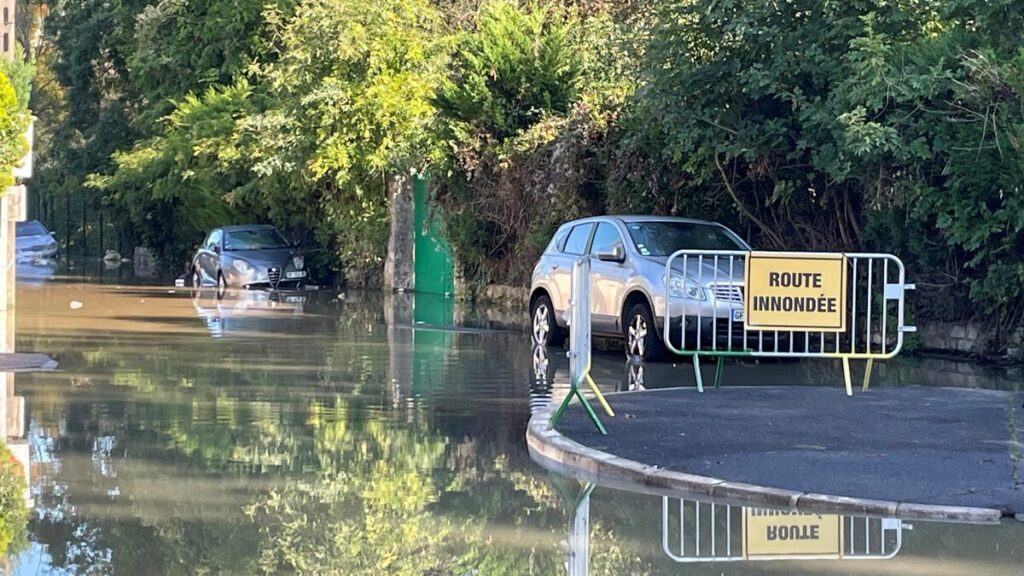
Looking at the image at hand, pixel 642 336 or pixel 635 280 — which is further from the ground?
pixel 635 280

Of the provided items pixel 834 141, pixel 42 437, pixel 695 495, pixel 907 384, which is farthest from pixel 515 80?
pixel 695 495

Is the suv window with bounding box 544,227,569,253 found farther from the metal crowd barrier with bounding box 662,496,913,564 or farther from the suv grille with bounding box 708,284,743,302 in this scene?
the metal crowd barrier with bounding box 662,496,913,564

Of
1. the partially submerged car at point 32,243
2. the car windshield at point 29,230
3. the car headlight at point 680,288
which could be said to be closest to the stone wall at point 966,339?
the car headlight at point 680,288

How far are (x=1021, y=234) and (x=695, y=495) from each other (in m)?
10.1

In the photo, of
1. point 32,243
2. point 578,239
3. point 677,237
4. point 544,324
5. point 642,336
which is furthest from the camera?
point 32,243

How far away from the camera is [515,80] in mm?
28141

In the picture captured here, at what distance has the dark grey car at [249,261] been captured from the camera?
123ft

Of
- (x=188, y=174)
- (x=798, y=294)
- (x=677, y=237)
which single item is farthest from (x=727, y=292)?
(x=188, y=174)

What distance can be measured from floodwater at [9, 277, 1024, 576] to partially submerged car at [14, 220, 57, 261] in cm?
3990

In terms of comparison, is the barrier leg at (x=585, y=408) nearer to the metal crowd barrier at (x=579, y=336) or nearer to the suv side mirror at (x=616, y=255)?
the metal crowd barrier at (x=579, y=336)

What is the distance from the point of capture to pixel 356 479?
1014 centimetres

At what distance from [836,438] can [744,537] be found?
10.0 ft

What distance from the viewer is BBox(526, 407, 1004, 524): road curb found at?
28.9 ft

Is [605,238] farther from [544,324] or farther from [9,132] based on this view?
[9,132]
